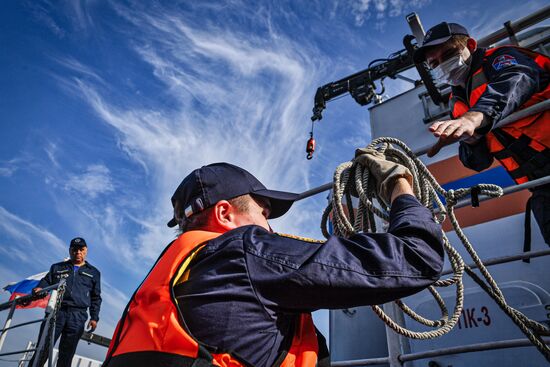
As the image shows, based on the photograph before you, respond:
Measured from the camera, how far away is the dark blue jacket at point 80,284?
5137 millimetres

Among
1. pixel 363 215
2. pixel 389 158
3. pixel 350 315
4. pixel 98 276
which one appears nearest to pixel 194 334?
pixel 363 215

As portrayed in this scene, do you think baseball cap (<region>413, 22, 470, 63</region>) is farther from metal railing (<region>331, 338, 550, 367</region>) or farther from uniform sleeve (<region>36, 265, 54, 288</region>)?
uniform sleeve (<region>36, 265, 54, 288</region>)

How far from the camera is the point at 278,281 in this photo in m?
1.06

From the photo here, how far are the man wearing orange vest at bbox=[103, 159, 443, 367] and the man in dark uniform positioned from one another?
14.1 ft

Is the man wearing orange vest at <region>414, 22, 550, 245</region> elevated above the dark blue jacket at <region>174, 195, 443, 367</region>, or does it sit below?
above

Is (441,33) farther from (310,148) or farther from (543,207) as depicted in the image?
(310,148)

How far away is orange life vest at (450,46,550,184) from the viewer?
6.36 feet

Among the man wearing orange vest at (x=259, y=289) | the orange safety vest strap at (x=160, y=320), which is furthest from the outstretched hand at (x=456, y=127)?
the orange safety vest strap at (x=160, y=320)

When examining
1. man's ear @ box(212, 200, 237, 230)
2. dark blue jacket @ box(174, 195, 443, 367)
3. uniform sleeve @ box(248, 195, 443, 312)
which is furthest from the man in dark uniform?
uniform sleeve @ box(248, 195, 443, 312)

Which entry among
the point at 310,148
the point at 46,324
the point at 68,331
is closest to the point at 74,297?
the point at 68,331

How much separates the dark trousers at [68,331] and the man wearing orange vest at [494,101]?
5045 mm

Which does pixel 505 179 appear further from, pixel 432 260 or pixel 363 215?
pixel 432 260

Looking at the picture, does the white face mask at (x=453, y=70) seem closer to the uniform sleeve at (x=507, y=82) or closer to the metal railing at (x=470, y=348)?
the uniform sleeve at (x=507, y=82)

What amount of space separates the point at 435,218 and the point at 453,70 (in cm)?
111
